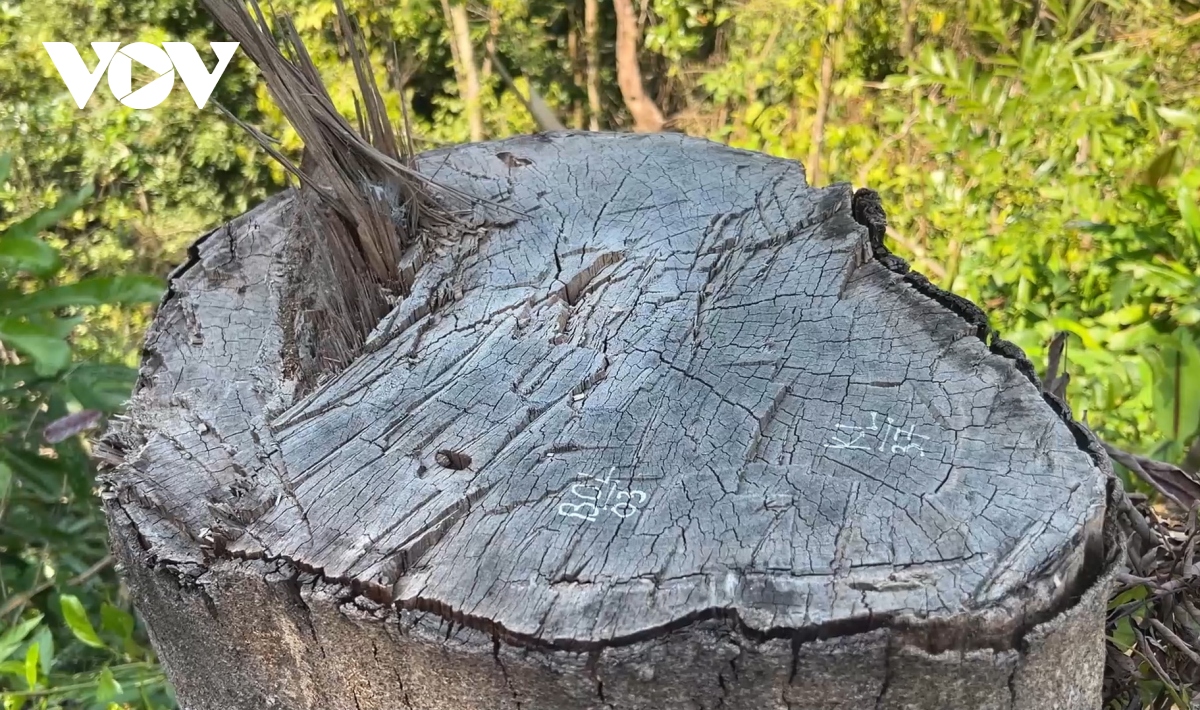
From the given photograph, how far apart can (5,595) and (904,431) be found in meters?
1.93

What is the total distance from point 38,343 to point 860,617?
1402mm

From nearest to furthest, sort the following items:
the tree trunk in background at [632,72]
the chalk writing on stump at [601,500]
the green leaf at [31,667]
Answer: the chalk writing on stump at [601,500], the green leaf at [31,667], the tree trunk in background at [632,72]

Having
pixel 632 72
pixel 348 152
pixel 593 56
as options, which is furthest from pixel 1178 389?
pixel 593 56

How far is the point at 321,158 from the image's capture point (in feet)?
3.59

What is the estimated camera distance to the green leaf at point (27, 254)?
4.68 feet

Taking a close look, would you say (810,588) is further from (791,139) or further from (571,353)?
(791,139)

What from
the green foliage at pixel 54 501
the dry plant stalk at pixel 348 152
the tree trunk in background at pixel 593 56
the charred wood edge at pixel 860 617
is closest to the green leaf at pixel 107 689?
the green foliage at pixel 54 501

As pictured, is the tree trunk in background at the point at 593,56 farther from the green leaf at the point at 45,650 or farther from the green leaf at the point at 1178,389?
the green leaf at the point at 45,650

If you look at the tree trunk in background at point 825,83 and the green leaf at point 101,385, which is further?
the tree trunk in background at point 825,83

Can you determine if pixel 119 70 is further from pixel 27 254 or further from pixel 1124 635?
pixel 1124 635

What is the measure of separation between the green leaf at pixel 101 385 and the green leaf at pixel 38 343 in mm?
198

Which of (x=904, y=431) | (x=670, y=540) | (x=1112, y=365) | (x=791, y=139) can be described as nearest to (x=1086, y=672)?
(x=904, y=431)

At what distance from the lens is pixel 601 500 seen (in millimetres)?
749

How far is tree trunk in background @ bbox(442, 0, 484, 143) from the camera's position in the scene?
420cm
